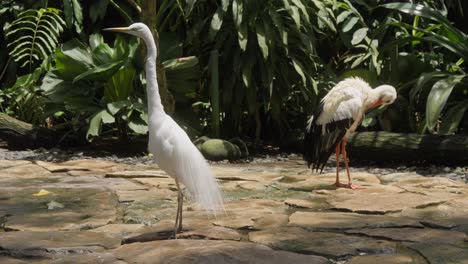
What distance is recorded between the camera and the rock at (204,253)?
2863 millimetres

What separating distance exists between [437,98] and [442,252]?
334 centimetres

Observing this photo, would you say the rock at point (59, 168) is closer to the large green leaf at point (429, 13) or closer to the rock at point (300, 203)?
the rock at point (300, 203)

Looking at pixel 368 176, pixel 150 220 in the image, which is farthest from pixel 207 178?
pixel 368 176

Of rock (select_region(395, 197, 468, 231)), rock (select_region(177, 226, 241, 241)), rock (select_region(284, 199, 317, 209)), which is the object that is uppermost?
rock (select_region(395, 197, 468, 231))

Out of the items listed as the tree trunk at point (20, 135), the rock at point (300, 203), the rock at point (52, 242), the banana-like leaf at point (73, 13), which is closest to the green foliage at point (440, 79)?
the rock at point (300, 203)

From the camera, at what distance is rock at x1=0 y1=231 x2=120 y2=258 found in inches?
120

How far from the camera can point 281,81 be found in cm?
784

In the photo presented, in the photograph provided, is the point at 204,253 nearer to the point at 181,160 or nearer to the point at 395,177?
the point at 181,160

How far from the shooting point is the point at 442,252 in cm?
298

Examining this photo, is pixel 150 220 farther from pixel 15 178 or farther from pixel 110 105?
pixel 110 105

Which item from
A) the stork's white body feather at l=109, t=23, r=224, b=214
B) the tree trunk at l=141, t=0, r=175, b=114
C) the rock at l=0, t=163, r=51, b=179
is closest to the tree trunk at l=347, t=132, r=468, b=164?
the tree trunk at l=141, t=0, r=175, b=114

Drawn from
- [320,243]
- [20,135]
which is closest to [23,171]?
[20,135]

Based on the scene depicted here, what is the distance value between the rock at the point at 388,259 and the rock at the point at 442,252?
0.06m

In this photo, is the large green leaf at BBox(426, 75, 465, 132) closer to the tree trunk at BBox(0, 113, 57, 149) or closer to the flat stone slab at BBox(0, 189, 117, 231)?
the flat stone slab at BBox(0, 189, 117, 231)
